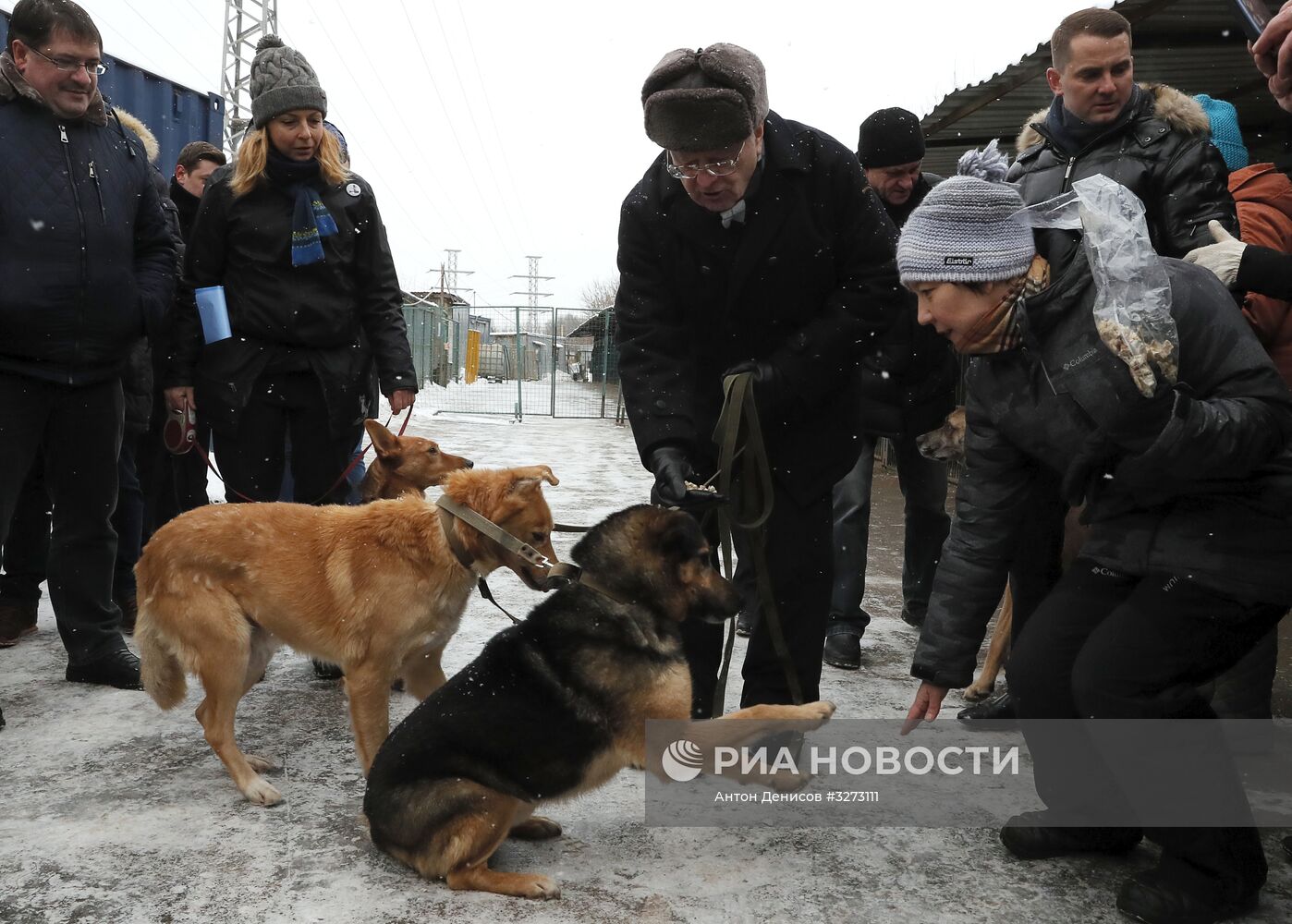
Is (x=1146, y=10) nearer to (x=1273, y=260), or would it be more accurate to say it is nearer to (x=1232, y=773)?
(x=1273, y=260)

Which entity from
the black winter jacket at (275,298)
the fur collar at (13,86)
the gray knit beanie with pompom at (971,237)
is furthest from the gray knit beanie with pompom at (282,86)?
the gray knit beanie with pompom at (971,237)

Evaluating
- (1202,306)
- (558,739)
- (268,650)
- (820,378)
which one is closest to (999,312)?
(1202,306)

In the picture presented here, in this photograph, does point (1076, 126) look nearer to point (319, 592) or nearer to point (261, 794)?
point (319, 592)

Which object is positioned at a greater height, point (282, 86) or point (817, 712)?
point (282, 86)

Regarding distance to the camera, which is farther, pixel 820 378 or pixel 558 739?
pixel 820 378

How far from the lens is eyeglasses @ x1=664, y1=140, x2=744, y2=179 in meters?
2.84

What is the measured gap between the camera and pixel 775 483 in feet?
10.8

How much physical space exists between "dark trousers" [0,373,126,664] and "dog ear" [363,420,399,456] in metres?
1.07

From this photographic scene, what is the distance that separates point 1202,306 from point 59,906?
317cm

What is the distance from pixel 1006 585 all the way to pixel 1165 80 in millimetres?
6129

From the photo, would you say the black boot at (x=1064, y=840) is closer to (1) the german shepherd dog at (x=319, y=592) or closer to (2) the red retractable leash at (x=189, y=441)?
(1) the german shepherd dog at (x=319, y=592)

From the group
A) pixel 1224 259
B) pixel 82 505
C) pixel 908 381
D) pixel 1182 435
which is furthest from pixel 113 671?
pixel 1224 259

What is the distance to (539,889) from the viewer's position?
261 cm

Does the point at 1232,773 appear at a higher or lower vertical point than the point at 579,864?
higher
